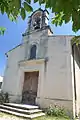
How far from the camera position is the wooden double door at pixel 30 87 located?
10.7 m

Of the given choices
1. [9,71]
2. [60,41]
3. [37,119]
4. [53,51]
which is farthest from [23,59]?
[37,119]

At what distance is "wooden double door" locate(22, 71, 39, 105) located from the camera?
10.7 metres

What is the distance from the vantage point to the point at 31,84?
11.9m

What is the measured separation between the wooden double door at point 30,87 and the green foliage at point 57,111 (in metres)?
2.20

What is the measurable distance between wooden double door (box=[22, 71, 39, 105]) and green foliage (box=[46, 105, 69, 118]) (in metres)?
2.20

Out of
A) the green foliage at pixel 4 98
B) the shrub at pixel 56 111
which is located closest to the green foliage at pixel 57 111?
the shrub at pixel 56 111

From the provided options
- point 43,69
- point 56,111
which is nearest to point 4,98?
point 43,69

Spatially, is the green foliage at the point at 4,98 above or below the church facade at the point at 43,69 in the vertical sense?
below

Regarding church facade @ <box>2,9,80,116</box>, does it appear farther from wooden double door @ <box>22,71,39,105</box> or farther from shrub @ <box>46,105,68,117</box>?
shrub @ <box>46,105,68,117</box>

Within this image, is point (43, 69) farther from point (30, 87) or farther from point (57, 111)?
point (57, 111)

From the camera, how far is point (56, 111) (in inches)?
325

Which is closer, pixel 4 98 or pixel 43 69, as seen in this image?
pixel 43 69

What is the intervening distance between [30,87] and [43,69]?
7.85 ft

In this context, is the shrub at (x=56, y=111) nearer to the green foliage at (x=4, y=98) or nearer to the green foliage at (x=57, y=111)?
the green foliage at (x=57, y=111)
